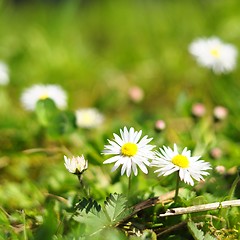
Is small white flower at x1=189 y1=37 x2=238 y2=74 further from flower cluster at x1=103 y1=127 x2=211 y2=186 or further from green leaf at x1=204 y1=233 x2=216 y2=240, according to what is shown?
green leaf at x1=204 y1=233 x2=216 y2=240

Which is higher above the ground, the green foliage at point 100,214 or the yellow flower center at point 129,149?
the yellow flower center at point 129,149

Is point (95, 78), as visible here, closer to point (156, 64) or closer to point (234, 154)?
point (156, 64)

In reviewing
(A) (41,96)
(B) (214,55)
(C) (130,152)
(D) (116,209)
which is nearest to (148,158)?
(C) (130,152)

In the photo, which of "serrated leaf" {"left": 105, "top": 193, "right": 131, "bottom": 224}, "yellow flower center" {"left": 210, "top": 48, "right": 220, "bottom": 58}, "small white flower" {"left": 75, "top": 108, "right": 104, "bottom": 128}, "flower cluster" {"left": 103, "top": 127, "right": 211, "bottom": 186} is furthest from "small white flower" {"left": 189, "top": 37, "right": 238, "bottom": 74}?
"serrated leaf" {"left": 105, "top": 193, "right": 131, "bottom": 224}

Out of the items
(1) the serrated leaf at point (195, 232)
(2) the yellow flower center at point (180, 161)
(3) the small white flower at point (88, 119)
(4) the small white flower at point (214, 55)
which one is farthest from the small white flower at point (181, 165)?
(4) the small white flower at point (214, 55)

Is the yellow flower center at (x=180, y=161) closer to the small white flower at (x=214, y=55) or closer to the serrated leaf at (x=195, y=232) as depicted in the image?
the serrated leaf at (x=195, y=232)

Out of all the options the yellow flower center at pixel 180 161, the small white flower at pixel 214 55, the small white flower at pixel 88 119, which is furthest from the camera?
the small white flower at pixel 214 55

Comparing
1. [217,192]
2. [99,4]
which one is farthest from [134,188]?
[99,4]
